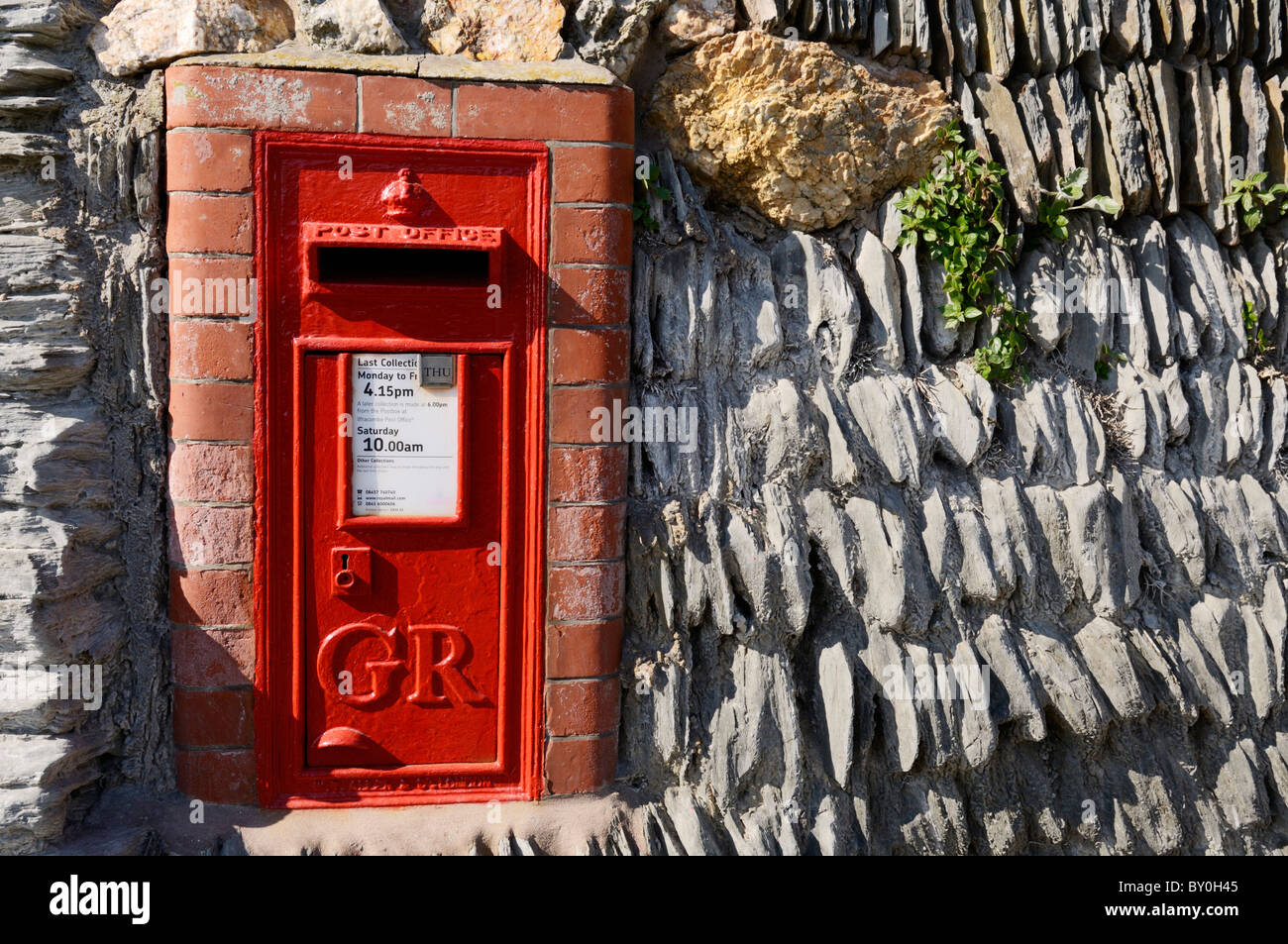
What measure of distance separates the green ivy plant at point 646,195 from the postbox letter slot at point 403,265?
1.96 feet

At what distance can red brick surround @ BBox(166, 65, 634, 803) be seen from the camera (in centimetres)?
323

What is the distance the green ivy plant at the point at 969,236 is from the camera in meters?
3.72

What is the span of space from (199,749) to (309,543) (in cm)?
79

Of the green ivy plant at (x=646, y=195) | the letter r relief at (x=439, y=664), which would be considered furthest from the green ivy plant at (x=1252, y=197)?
the letter r relief at (x=439, y=664)

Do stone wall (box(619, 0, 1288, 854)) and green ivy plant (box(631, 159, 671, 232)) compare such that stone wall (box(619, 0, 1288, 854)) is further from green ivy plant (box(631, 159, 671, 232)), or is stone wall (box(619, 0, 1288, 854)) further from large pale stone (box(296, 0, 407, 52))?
large pale stone (box(296, 0, 407, 52))

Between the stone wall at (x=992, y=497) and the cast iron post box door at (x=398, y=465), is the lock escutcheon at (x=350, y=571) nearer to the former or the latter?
the cast iron post box door at (x=398, y=465)

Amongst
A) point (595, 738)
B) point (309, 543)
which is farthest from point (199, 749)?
point (595, 738)

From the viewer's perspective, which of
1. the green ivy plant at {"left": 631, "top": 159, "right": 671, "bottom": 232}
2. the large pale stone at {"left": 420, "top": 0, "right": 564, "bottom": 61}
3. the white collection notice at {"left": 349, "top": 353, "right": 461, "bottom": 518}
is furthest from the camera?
the green ivy plant at {"left": 631, "top": 159, "right": 671, "bottom": 232}

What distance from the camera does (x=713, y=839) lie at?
352 cm

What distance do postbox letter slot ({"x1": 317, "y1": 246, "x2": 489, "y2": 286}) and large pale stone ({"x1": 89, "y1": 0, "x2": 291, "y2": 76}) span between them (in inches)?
30.0

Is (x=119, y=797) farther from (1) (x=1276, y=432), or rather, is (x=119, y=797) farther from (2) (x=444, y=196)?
(1) (x=1276, y=432)

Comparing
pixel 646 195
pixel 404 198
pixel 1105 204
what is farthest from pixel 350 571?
pixel 1105 204

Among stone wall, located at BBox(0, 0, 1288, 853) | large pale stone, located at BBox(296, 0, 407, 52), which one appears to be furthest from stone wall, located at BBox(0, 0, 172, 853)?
large pale stone, located at BBox(296, 0, 407, 52)

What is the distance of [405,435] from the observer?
133 inches
